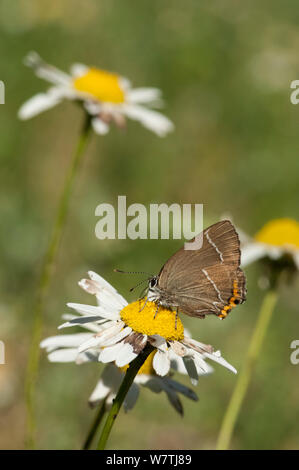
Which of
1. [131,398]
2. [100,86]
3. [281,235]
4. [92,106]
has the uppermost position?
[100,86]

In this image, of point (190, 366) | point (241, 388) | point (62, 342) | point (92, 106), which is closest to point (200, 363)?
point (190, 366)

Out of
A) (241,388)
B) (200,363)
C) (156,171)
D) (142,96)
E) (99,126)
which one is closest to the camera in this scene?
(200,363)

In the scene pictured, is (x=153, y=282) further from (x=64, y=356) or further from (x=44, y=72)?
(x=44, y=72)

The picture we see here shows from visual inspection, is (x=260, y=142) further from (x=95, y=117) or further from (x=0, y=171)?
(x=95, y=117)

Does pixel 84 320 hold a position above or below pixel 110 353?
above

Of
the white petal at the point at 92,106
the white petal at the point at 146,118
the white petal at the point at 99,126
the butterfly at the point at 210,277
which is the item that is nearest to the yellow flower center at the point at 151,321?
the butterfly at the point at 210,277

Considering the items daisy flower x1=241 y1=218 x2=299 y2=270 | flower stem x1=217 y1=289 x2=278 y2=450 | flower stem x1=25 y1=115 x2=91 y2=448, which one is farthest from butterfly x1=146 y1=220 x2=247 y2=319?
daisy flower x1=241 y1=218 x2=299 y2=270

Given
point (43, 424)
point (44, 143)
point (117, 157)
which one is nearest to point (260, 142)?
point (117, 157)
